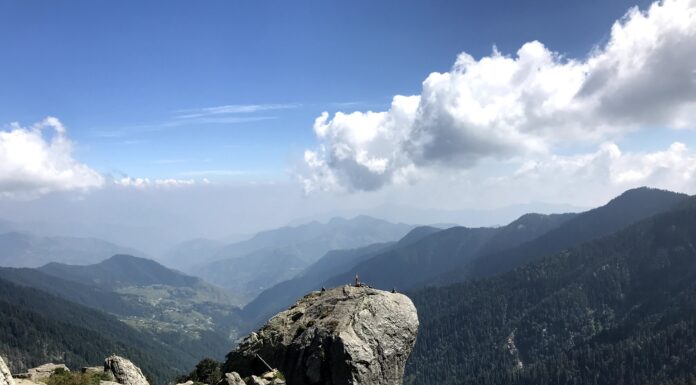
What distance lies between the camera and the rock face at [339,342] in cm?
4047

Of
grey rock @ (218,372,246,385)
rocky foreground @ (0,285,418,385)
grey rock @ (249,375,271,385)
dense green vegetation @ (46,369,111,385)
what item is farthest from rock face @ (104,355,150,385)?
grey rock @ (249,375,271,385)

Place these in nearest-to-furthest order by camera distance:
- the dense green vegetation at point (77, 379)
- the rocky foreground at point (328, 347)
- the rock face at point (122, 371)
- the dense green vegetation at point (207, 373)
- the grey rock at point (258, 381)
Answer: the grey rock at point (258, 381), the dense green vegetation at point (77, 379), the rocky foreground at point (328, 347), the rock face at point (122, 371), the dense green vegetation at point (207, 373)

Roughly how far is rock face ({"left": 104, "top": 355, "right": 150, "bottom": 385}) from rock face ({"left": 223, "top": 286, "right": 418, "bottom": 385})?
9582mm

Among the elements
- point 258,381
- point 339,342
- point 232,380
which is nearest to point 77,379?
point 232,380

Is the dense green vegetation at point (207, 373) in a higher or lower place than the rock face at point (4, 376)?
lower

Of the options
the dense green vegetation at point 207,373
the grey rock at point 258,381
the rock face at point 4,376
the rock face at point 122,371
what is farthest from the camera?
the dense green vegetation at point 207,373

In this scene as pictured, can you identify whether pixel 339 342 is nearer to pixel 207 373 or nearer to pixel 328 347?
pixel 328 347

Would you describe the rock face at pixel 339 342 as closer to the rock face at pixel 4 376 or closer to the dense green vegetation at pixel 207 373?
the dense green vegetation at pixel 207 373

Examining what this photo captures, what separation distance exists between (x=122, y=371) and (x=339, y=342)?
25.2 m

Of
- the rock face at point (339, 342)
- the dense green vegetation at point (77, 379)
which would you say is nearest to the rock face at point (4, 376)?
the dense green vegetation at point (77, 379)

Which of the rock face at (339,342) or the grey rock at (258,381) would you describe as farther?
the rock face at (339,342)

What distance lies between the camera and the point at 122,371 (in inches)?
1889

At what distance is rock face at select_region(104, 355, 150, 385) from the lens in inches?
1847

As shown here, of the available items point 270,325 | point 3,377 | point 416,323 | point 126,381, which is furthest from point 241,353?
point 3,377
